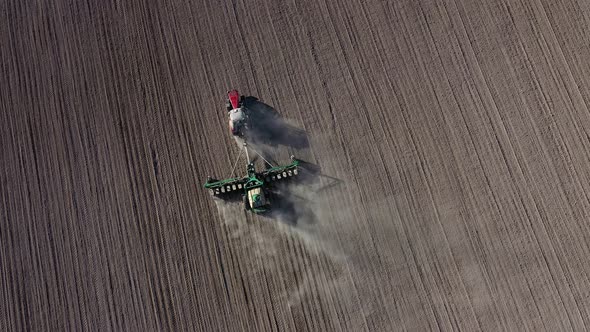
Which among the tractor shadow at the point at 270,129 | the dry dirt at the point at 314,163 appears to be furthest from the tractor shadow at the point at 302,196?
the tractor shadow at the point at 270,129

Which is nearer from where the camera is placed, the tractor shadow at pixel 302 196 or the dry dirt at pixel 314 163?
the dry dirt at pixel 314 163

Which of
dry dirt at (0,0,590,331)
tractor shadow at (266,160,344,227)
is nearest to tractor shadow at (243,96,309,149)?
dry dirt at (0,0,590,331)

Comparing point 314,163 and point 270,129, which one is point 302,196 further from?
point 270,129

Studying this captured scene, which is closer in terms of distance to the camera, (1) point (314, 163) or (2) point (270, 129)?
(1) point (314, 163)

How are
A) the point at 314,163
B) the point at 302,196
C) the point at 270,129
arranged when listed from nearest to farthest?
the point at 302,196 < the point at 314,163 < the point at 270,129

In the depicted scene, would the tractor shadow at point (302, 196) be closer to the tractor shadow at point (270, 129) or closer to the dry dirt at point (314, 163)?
the dry dirt at point (314, 163)

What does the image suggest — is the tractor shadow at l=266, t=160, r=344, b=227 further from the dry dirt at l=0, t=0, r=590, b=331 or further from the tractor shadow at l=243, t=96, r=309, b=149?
the tractor shadow at l=243, t=96, r=309, b=149

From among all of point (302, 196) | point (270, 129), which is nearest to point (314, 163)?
point (302, 196)
